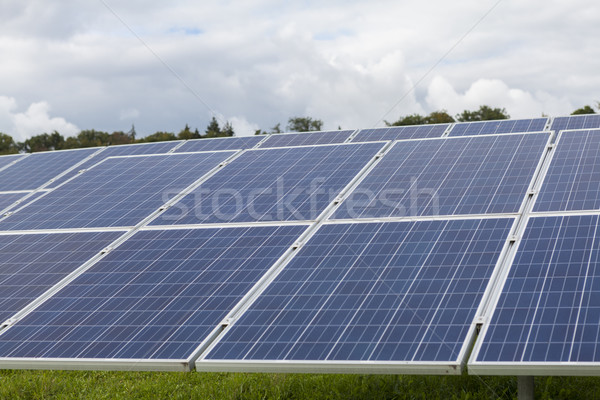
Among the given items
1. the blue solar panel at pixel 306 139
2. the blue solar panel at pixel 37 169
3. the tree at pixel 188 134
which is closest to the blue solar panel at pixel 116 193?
the blue solar panel at pixel 306 139

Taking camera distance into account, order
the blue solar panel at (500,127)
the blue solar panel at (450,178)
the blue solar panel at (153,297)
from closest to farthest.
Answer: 1. the blue solar panel at (153,297)
2. the blue solar panel at (450,178)
3. the blue solar panel at (500,127)

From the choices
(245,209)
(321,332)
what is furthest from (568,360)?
(245,209)

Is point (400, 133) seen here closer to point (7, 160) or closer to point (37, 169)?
point (37, 169)

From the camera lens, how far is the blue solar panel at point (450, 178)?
1228 centimetres

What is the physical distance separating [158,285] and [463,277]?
4517 millimetres

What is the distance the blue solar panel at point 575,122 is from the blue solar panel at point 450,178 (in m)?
2.78

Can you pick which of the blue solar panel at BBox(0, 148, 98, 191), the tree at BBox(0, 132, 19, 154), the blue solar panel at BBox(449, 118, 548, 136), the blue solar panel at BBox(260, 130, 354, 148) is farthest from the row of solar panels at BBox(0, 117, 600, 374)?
the tree at BBox(0, 132, 19, 154)

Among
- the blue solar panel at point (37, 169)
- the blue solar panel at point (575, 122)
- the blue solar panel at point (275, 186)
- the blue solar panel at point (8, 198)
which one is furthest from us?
the blue solar panel at point (37, 169)

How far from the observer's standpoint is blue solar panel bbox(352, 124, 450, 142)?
62.6ft

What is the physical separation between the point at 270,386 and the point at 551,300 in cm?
656

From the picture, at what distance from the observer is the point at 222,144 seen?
2025cm

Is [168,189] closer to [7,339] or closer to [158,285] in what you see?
[158,285]

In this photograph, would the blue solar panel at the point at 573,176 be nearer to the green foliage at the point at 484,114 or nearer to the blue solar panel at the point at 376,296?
the blue solar panel at the point at 376,296

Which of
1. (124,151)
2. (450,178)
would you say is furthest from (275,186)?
(124,151)
